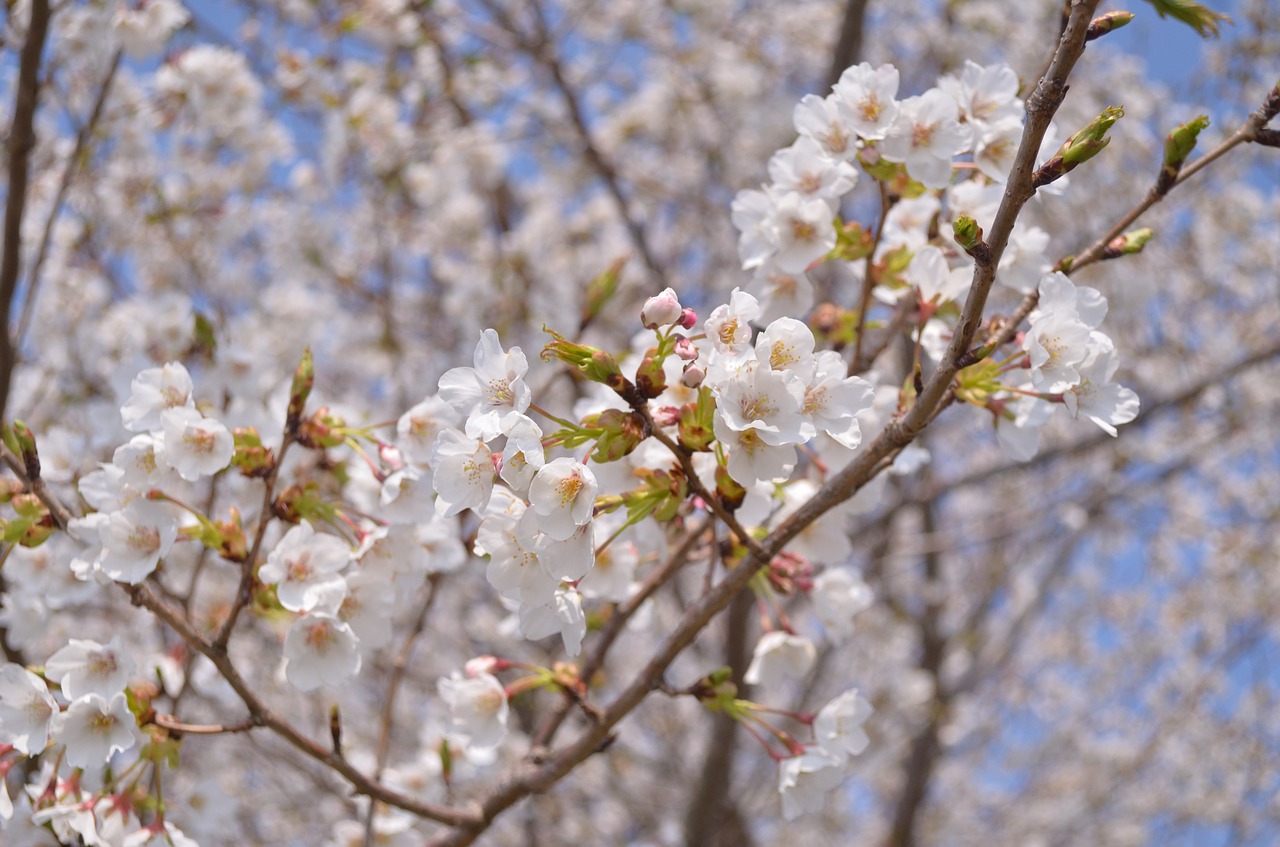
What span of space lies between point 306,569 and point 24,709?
50cm

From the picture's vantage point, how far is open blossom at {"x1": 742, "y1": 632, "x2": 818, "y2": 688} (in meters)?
2.08

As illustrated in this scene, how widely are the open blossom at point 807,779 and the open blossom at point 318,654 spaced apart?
2.67ft

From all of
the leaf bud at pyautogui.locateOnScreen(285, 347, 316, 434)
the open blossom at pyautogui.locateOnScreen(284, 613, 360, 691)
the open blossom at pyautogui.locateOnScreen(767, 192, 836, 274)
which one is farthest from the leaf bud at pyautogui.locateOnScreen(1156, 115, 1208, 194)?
the open blossom at pyautogui.locateOnScreen(284, 613, 360, 691)

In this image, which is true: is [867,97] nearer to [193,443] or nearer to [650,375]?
[650,375]

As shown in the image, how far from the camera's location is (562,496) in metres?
1.35

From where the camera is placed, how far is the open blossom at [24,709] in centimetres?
159

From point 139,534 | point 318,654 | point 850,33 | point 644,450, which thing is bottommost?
point 318,654

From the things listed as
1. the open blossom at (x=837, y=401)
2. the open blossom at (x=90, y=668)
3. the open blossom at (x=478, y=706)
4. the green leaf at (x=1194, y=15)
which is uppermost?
the green leaf at (x=1194, y=15)

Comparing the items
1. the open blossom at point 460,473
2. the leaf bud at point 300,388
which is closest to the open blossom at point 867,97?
the open blossom at point 460,473

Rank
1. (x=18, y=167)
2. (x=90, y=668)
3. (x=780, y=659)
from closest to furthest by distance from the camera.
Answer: (x=90, y=668)
(x=780, y=659)
(x=18, y=167)

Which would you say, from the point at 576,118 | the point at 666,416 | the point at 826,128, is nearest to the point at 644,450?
the point at 666,416

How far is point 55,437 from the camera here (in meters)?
2.41

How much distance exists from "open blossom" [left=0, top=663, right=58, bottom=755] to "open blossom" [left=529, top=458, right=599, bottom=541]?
3.04 ft

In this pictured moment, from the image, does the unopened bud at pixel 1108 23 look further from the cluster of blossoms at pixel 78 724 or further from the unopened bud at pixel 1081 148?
the cluster of blossoms at pixel 78 724
